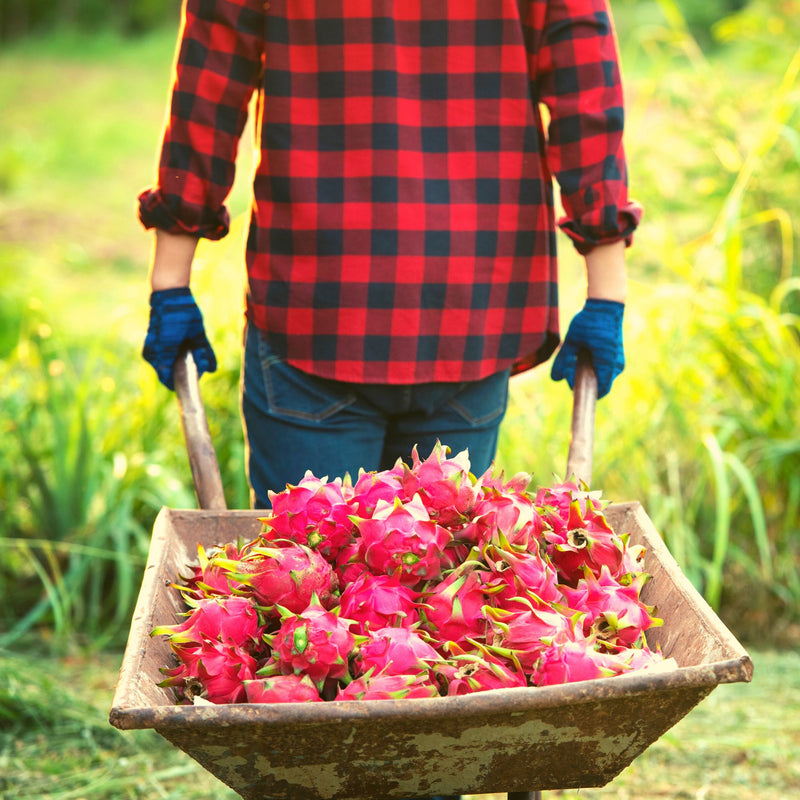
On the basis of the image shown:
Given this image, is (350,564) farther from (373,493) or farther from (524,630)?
(524,630)

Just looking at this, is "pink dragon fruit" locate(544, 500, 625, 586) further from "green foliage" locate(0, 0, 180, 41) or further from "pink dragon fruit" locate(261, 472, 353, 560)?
"green foliage" locate(0, 0, 180, 41)

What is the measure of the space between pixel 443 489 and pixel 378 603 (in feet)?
0.48

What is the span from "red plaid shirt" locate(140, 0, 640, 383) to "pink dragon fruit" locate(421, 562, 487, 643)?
569 mm

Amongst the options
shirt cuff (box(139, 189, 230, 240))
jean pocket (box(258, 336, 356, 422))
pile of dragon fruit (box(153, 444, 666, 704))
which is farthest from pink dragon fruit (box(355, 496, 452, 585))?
shirt cuff (box(139, 189, 230, 240))

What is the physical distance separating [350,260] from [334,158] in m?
0.15

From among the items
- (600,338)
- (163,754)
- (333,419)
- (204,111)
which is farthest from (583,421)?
(163,754)

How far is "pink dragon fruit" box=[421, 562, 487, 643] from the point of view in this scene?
955 millimetres

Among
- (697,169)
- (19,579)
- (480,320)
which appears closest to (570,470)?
(480,320)

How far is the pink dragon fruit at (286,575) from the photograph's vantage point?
0.96m

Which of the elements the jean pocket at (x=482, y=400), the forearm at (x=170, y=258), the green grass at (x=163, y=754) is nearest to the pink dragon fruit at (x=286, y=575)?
the jean pocket at (x=482, y=400)

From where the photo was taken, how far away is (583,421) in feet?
4.87

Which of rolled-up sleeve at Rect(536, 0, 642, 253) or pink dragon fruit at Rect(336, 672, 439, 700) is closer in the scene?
pink dragon fruit at Rect(336, 672, 439, 700)

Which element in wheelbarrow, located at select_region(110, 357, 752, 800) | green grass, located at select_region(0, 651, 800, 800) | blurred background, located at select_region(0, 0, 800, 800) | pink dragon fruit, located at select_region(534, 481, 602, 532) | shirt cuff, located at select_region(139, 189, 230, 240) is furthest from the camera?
blurred background, located at select_region(0, 0, 800, 800)

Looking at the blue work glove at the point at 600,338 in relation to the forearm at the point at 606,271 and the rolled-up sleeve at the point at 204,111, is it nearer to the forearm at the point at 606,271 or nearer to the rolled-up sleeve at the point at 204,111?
the forearm at the point at 606,271
